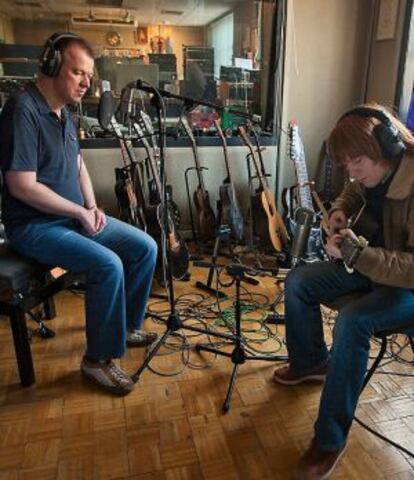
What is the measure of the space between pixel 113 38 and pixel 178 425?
2652 mm

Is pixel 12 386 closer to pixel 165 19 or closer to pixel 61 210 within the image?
pixel 61 210

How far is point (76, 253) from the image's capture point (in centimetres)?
152

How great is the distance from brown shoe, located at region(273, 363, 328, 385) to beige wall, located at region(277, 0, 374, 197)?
1.82 meters

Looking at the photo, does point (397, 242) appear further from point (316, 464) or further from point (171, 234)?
point (171, 234)

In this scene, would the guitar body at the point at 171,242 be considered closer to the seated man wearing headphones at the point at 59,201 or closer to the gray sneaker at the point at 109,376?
the seated man wearing headphones at the point at 59,201

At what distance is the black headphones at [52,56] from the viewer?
1.47 metres

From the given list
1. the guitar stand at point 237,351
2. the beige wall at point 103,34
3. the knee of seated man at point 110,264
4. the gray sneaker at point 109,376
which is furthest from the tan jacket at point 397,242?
the beige wall at point 103,34

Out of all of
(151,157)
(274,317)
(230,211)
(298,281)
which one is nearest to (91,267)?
(298,281)

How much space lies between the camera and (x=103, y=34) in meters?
2.97

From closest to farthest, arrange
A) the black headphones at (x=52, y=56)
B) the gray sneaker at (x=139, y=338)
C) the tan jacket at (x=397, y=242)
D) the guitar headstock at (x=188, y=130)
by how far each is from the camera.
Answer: the tan jacket at (x=397, y=242), the black headphones at (x=52, y=56), the gray sneaker at (x=139, y=338), the guitar headstock at (x=188, y=130)

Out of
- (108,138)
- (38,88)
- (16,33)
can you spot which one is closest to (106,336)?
(38,88)

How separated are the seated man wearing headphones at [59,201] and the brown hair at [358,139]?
86 cm

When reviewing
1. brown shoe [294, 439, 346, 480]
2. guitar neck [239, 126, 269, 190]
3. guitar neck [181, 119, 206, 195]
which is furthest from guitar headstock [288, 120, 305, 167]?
brown shoe [294, 439, 346, 480]

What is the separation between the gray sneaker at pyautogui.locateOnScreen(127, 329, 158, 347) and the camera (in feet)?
6.12
